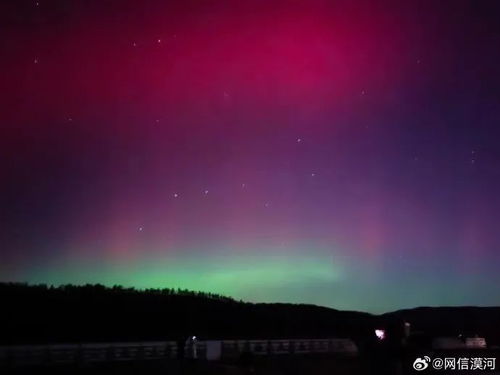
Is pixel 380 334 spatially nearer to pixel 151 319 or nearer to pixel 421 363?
pixel 421 363

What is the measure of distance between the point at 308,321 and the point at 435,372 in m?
86.2

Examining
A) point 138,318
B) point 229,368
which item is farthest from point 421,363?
point 138,318

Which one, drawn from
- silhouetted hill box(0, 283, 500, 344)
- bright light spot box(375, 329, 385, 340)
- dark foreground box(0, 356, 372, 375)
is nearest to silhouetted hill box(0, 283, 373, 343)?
silhouetted hill box(0, 283, 500, 344)

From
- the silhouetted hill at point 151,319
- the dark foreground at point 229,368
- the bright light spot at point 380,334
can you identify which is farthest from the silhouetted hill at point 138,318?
the bright light spot at point 380,334

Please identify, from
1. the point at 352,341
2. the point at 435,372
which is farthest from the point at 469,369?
the point at 352,341

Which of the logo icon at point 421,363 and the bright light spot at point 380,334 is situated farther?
the bright light spot at point 380,334

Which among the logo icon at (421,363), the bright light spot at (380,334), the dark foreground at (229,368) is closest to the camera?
the logo icon at (421,363)

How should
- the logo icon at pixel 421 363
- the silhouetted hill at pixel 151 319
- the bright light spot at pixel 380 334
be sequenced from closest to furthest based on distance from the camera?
1. the logo icon at pixel 421 363
2. the bright light spot at pixel 380 334
3. the silhouetted hill at pixel 151 319

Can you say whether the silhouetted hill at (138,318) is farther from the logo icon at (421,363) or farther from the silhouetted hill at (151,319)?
the logo icon at (421,363)

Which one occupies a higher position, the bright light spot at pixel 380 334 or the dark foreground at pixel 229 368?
the bright light spot at pixel 380 334

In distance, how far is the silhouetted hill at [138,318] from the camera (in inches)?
3342

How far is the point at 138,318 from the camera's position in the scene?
99312 mm

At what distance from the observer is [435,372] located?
20172 millimetres

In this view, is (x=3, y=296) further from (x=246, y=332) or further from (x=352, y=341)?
(x=352, y=341)
